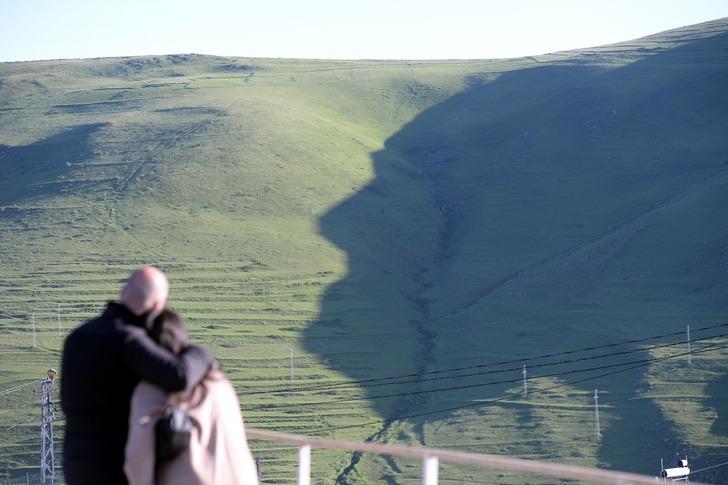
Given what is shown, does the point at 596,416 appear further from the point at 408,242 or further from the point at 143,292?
the point at 143,292

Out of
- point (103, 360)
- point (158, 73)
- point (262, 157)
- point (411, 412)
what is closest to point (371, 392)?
point (411, 412)

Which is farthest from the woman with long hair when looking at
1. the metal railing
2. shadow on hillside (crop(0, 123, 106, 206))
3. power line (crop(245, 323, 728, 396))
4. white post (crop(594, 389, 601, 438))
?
Result: shadow on hillside (crop(0, 123, 106, 206))

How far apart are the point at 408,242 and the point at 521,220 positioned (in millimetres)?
9510

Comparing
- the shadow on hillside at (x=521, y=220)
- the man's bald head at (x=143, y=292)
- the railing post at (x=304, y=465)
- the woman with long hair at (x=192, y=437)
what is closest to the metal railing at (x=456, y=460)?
the railing post at (x=304, y=465)

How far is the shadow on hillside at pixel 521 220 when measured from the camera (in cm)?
6462

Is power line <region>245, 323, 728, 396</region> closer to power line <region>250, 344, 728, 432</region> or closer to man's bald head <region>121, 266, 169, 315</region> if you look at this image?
power line <region>250, 344, 728, 432</region>

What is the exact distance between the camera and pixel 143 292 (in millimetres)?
4758

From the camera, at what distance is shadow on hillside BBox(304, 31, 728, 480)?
212 ft

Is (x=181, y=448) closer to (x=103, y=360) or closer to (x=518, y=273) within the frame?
(x=103, y=360)

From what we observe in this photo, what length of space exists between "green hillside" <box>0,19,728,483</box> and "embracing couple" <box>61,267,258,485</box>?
4259 cm

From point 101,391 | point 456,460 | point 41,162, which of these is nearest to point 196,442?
point 101,391

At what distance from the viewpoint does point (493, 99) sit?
12325cm

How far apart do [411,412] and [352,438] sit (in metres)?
4.26

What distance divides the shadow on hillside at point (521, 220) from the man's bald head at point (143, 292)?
45.0 meters
